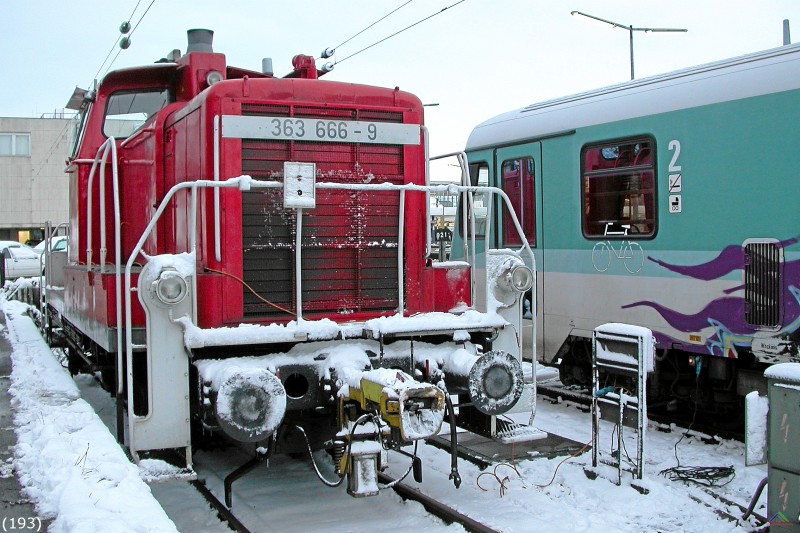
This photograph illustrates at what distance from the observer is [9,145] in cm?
4325

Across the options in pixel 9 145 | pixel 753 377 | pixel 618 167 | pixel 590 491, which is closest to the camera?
pixel 590 491

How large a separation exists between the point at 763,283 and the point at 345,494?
4.00m

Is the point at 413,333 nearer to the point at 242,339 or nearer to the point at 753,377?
the point at 242,339

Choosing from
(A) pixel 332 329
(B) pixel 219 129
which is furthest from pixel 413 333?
(B) pixel 219 129

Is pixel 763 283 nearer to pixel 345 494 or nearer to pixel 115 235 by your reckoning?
pixel 345 494

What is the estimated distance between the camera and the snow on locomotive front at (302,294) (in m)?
4.85

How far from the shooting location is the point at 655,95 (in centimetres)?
787

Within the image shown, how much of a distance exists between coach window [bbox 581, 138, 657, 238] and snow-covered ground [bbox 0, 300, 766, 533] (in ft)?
7.42

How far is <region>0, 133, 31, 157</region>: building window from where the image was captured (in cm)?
4312

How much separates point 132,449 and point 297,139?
231 centimetres

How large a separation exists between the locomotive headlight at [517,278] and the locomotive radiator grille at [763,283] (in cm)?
233

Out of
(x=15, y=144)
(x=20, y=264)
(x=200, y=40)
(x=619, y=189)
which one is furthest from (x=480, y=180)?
(x=15, y=144)

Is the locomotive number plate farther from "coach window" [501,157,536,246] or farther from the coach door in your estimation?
"coach window" [501,157,536,246]

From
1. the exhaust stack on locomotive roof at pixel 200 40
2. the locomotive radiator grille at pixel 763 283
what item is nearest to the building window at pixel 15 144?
the exhaust stack on locomotive roof at pixel 200 40
